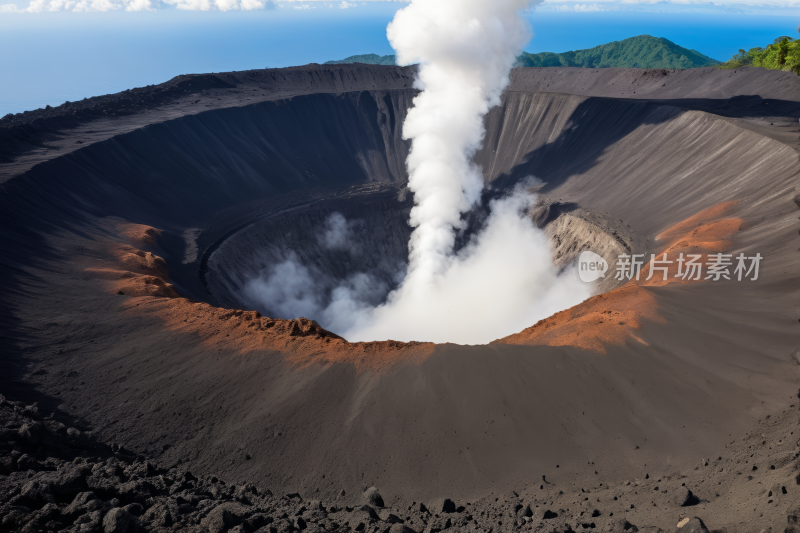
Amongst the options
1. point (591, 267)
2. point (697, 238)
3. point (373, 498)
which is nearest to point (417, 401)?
point (373, 498)

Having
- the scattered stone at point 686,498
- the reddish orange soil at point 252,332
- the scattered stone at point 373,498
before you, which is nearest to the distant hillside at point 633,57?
the reddish orange soil at point 252,332

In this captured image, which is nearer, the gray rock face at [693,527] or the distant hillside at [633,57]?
the gray rock face at [693,527]

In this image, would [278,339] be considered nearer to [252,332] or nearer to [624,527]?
[252,332]

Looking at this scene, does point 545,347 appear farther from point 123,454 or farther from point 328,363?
point 123,454

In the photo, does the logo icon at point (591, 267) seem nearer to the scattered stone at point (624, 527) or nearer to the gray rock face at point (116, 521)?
the scattered stone at point (624, 527)

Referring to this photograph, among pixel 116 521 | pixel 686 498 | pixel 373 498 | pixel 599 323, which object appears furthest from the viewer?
pixel 599 323

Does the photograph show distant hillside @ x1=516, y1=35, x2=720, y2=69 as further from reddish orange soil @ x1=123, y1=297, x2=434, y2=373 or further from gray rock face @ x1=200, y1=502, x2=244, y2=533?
gray rock face @ x1=200, y1=502, x2=244, y2=533

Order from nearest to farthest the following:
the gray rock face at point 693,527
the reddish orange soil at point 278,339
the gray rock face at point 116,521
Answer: the gray rock face at point 693,527
the gray rock face at point 116,521
the reddish orange soil at point 278,339
